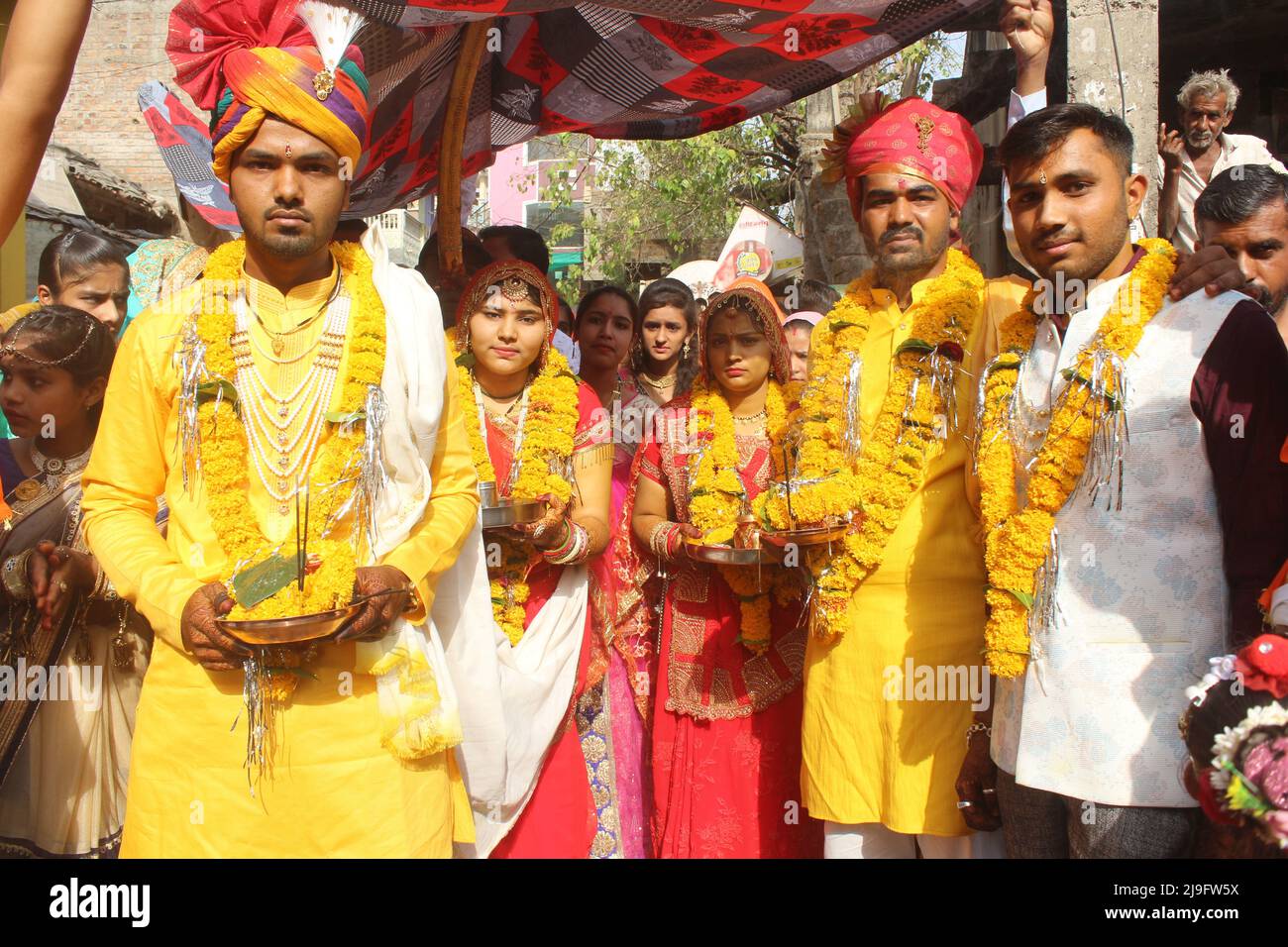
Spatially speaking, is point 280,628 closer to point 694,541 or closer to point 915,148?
point 694,541

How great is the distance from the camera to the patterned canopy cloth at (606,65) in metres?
3.46

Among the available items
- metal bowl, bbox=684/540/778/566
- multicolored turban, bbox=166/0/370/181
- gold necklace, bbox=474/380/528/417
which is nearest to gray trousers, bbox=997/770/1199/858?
metal bowl, bbox=684/540/778/566

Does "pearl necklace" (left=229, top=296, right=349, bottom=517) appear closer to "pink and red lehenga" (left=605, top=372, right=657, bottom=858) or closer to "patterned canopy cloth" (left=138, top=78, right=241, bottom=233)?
"pink and red lehenga" (left=605, top=372, right=657, bottom=858)

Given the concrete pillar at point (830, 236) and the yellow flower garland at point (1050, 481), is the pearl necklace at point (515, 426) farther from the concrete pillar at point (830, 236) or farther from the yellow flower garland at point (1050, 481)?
the concrete pillar at point (830, 236)

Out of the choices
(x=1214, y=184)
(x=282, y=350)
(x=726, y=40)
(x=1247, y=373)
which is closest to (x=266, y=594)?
(x=282, y=350)

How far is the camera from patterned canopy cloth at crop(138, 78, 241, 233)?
469cm

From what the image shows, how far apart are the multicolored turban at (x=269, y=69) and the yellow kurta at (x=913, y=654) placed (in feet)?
5.98

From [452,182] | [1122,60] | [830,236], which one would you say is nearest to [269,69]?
[452,182]

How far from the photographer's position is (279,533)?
2.58 m

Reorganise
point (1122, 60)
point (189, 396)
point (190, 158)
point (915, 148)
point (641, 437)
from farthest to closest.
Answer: point (1122, 60)
point (190, 158)
point (641, 437)
point (915, 148)
point (189, 396)

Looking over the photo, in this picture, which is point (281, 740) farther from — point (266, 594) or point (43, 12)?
point (43, 12)

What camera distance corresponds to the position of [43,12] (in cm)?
205

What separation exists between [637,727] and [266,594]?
2.21m

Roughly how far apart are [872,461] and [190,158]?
3537mm
